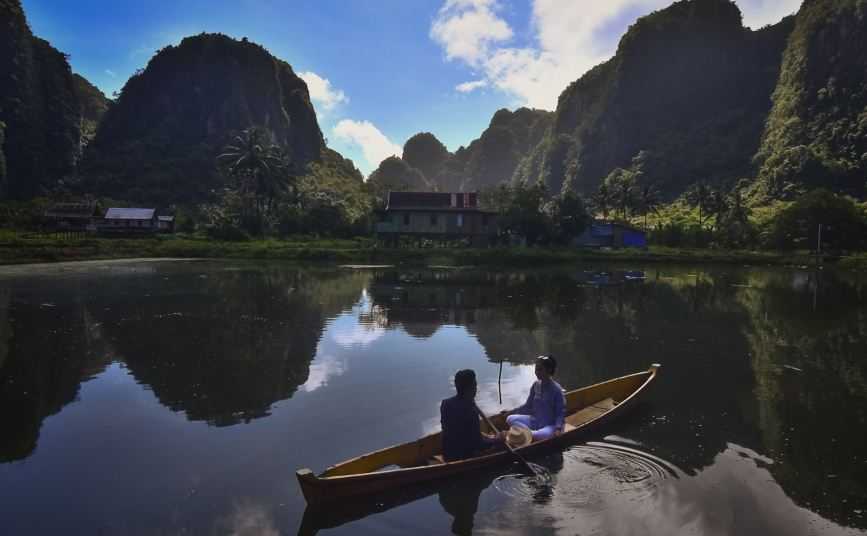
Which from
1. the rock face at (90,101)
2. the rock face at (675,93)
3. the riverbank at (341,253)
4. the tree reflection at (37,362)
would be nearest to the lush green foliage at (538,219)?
the riverbank at (341,253)

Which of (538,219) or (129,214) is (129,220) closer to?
(129,214)

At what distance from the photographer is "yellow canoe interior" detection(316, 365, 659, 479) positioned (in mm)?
7672

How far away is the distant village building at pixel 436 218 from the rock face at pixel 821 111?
62140 mm

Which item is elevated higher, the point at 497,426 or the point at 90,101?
the point at 90,101

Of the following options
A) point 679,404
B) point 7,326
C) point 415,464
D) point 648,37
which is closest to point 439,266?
point 7,326

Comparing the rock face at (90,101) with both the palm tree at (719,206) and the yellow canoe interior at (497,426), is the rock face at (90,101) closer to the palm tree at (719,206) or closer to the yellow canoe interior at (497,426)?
the palm tree at (719,206)

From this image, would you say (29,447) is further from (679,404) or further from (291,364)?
(679,404)

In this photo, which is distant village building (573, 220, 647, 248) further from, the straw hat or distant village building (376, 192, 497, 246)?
the straw hat

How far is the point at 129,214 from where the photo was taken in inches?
2810

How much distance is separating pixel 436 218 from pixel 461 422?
168 ft

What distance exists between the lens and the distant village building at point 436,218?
58.7 metres

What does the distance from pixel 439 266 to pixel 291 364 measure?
3550cm

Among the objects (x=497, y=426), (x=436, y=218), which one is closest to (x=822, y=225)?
(x=436, y=218)

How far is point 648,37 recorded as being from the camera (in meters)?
174
